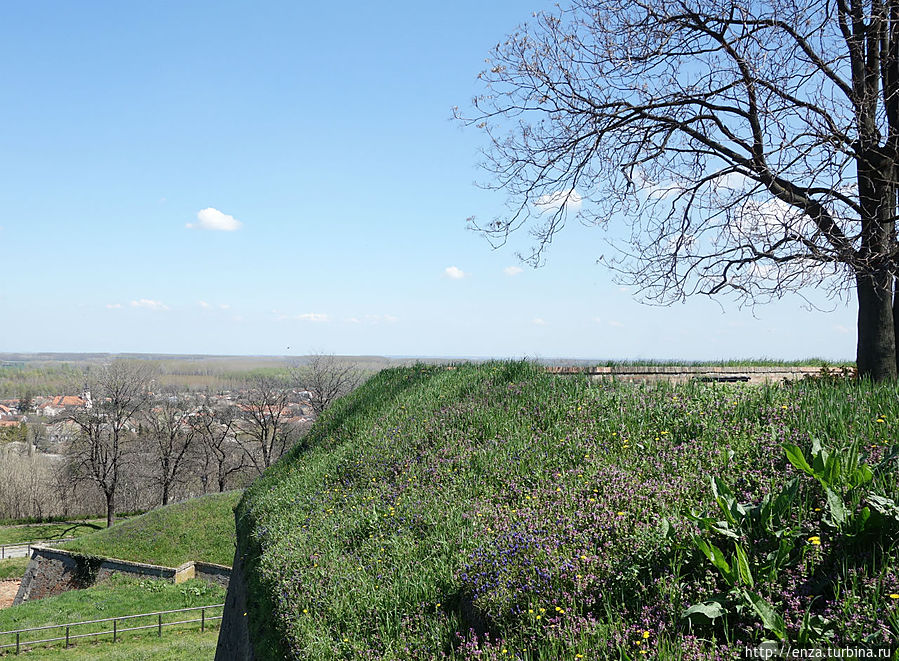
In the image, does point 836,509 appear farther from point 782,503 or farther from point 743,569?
point 743,569

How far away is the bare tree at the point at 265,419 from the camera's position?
4141cm

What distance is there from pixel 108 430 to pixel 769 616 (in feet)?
154

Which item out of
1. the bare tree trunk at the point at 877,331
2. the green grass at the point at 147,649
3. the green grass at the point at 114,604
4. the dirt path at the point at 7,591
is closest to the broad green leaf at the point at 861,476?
the bare tree trunk at the point at 877,331

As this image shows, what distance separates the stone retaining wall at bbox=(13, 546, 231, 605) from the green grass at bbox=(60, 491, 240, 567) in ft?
1.06

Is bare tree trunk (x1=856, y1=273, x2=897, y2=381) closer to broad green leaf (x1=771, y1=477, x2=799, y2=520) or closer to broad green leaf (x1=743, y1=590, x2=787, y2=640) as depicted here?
broad green leaf (x1=771, y1=477, x2=799, y2=520)

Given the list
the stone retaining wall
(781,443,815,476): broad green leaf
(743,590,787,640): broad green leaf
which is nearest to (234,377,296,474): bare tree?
the stone retaining wall

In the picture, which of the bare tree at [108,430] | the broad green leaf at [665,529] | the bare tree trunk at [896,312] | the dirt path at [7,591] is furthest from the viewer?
the bare tree at [108,430]

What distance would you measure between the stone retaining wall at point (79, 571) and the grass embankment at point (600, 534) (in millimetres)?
17052

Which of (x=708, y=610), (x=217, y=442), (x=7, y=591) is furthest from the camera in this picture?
(x=217, y=442)

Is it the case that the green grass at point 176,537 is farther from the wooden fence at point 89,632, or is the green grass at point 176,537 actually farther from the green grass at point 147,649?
the green grass at point 147,649

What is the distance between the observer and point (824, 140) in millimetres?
8062

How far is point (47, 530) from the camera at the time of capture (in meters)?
40.5

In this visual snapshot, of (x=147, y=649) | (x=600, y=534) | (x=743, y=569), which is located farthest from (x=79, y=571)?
(x=743, y=569)

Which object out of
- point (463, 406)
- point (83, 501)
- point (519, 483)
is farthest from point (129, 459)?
point (519, 483)
